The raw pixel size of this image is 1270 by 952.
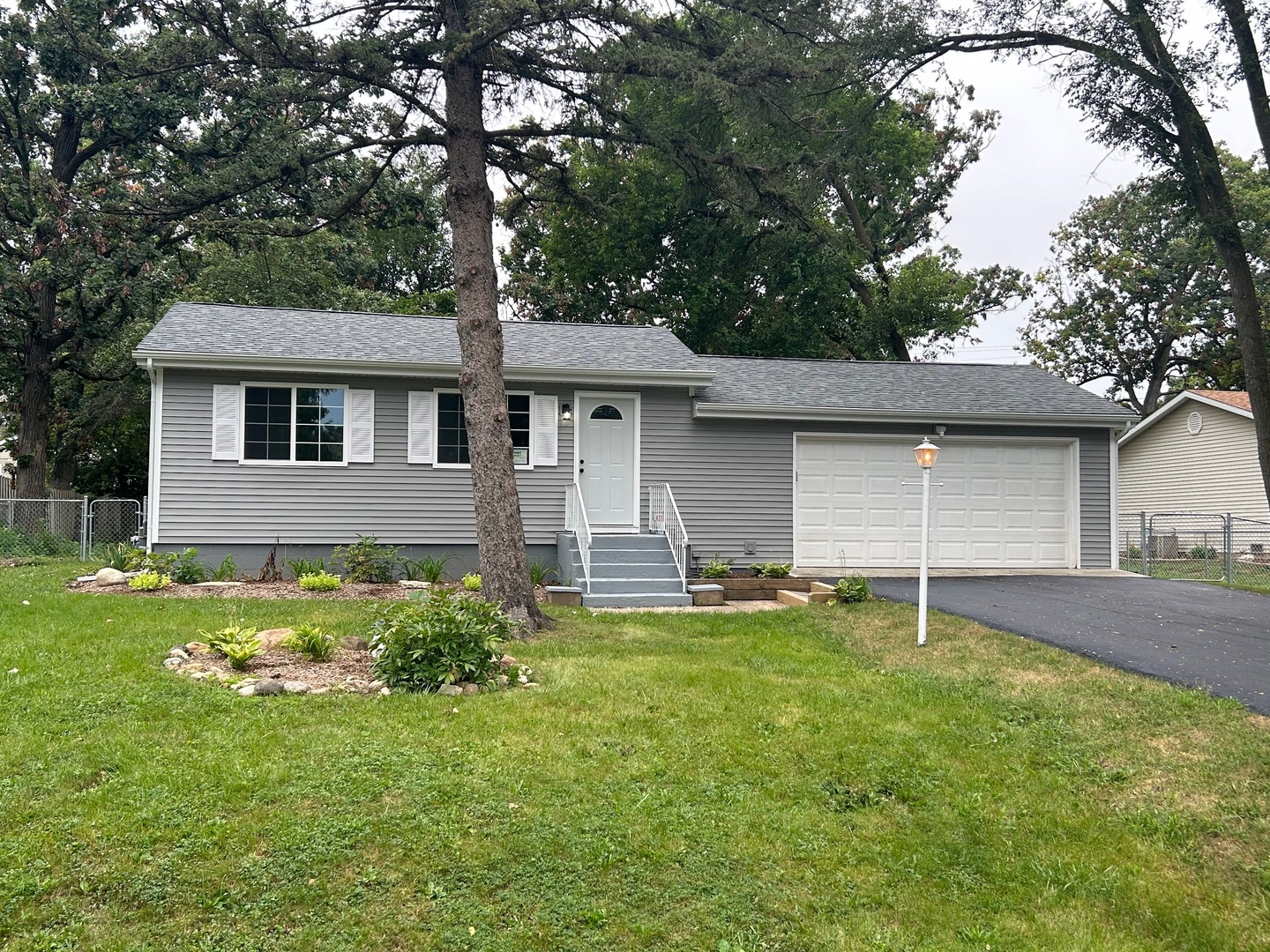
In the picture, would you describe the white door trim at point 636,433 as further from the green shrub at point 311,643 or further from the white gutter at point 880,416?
the green shrub at point 311,643

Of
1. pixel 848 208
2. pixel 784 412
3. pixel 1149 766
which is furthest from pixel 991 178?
pixel 1149 766

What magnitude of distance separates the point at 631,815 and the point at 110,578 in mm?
8485

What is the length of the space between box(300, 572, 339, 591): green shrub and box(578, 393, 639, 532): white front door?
3.61 metres

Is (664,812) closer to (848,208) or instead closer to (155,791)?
(155,791)

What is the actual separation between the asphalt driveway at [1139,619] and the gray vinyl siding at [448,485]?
1979 millimetres

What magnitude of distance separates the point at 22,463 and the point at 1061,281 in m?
30.4

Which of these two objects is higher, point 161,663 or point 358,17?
point 358,17

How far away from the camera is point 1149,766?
14.6 feet

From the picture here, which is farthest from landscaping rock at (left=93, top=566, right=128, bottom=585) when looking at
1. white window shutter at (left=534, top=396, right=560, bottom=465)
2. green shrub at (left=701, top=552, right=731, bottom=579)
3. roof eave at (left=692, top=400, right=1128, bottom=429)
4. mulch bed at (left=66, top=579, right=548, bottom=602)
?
roof eave at (left=692, top=400, right=1128, bottom=429)

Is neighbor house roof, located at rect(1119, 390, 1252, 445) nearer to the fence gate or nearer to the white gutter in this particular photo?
the white gutter

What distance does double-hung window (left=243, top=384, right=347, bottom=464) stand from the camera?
1120 cm

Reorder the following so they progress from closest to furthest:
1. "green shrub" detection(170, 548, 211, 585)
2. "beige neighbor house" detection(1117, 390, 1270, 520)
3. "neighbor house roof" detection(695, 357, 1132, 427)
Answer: "green shrub" detection(170, 548, 211, 585) → "neighbor house roof" detection(695, 357, 1132, 427) → "beige neighbor house" detection(1117, 390, 1270, 520)

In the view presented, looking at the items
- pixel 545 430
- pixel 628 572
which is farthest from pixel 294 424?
pixel 628 572

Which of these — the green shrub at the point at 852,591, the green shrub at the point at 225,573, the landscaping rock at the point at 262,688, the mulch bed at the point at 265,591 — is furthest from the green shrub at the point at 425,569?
→ the landscaping rock at the point at 262,688
